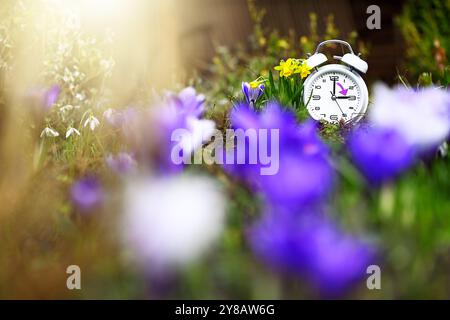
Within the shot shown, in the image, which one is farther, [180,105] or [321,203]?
[180,105]

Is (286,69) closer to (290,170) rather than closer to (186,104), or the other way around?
(186,104)

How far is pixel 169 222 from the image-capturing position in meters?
1.12

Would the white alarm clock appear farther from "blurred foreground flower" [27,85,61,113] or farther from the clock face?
"blurred foreground flower" [27,85,61,113]

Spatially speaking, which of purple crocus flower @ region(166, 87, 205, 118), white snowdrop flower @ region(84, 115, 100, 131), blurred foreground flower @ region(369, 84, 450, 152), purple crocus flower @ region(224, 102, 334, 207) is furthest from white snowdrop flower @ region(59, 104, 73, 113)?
blurred foreground flower @ region(369, 84, 450, 152)

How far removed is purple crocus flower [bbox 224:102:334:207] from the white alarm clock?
129 cm

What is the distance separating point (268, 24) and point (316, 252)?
18.1 feet

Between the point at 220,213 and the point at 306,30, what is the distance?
515cm

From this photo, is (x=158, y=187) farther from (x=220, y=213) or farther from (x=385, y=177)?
(x=385, y=177)

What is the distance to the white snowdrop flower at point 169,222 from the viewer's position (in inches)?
43.7

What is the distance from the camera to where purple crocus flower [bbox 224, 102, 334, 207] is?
1101mm

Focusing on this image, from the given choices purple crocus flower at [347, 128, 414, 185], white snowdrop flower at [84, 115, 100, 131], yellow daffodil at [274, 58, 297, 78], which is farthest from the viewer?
yellow daffodil at [274, 58, 297, 78]

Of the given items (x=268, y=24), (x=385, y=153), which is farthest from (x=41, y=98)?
(x=268, y=24)
